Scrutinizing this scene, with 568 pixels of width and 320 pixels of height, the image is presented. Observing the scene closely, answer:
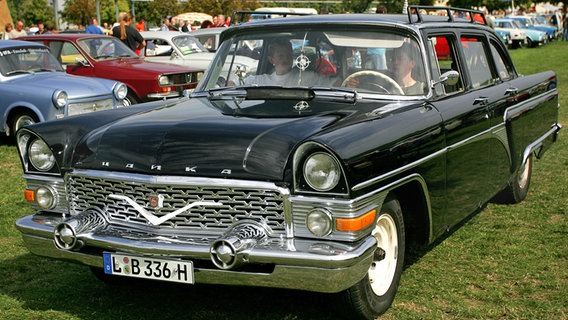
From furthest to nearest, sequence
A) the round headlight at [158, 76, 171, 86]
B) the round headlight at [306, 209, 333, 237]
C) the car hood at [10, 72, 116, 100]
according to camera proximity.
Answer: the round headlight at [158, 76, 171, 86]
the car hood at [10, 72, 116, 100]
the round headlight at [306, 209, 333, 237]

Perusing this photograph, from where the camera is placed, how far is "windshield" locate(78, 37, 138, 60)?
13492 millimetres

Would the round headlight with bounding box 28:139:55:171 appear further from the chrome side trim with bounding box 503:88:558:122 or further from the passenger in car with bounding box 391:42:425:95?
the chrome side trim with bounding box 503:88:558:122

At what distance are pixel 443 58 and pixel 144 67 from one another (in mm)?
8357

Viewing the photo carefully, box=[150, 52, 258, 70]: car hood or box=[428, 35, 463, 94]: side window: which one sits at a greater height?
box=[428, 35, 463, 94]: side window

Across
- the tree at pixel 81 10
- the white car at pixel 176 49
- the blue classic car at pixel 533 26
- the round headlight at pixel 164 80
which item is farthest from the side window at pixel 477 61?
the tree at pixel 81 10

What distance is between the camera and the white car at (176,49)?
1565 cm

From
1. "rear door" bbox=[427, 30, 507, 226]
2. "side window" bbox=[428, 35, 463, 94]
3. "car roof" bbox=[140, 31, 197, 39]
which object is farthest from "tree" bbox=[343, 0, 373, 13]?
"side window" bbox=[428, 35, 463, 94]

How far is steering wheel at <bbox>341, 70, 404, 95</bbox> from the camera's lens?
5.04 meters

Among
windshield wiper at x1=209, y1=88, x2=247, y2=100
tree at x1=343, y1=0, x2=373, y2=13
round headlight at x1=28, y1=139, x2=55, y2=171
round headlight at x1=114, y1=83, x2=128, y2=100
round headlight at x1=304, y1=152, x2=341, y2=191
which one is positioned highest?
windshield wiper at x1=209, y1=88, x2=247, y2=100

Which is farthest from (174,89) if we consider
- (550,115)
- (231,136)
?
(231,136)

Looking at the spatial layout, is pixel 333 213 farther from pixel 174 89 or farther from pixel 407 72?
pixel 174 89

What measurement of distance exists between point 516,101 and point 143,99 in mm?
7702

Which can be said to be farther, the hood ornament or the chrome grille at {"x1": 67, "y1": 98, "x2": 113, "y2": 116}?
the chrome grille at {"x1": 67, "y1": 98, "x2": 113, "y2": 116}

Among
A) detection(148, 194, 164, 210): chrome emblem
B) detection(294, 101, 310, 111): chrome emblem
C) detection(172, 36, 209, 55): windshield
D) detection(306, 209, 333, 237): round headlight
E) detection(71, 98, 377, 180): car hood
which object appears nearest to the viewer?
detection(306, 209, 333, 237): round headlight
